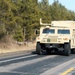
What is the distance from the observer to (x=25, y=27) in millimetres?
40281

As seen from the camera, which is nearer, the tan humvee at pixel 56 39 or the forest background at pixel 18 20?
the tan humvee at pixel 56 39

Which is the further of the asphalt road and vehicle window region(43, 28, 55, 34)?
vehicle window region(43, 28, 55, 34)

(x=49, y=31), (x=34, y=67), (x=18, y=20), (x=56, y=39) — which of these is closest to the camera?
(x=34, y=67)

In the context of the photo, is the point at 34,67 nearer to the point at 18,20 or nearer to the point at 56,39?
the point at 56,39

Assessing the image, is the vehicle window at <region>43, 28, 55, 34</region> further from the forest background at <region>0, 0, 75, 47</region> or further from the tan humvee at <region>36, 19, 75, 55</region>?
the forest background at <region>0, 0, 75, 47</region>

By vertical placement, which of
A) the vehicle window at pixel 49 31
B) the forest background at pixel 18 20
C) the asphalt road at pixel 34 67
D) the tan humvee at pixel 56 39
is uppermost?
the forest background at pixel 18 20

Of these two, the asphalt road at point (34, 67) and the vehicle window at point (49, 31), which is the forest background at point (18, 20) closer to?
the vehicle window at point (49, 31)

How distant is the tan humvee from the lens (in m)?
25.5

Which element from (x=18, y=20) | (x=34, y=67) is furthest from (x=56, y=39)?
(x=18, y=20)

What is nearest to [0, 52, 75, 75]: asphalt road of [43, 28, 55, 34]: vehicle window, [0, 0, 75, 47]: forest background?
[43, 28, 55, 34]: vehicle window

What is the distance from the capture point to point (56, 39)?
25562 millimetres

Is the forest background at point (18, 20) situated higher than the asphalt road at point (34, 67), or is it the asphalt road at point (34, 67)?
the forest background at point (18, 20)

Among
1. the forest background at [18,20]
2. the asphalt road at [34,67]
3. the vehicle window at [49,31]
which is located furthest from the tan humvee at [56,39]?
the asphalt road at [34,67]

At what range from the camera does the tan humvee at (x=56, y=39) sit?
2550cm
